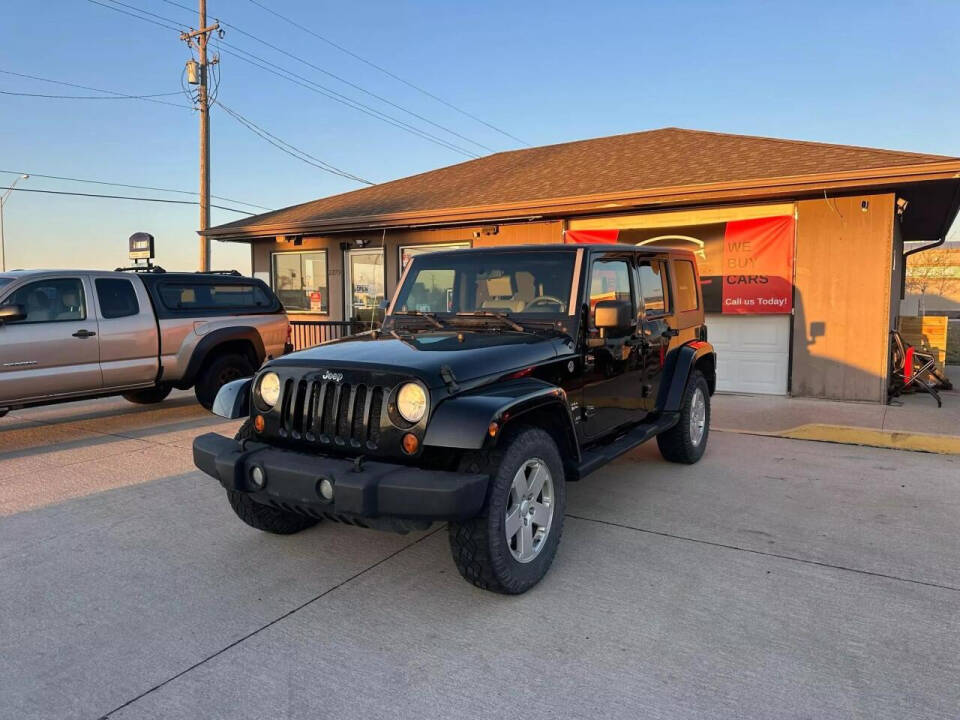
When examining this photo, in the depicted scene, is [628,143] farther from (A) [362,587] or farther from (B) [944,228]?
(A) [362,587]

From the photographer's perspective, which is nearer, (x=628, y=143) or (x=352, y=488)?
(x=352, y=488)

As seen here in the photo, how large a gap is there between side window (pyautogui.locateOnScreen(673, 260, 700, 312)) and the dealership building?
3341 mm

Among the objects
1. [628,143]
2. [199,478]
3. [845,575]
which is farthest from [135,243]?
[845,575]

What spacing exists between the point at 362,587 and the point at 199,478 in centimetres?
262

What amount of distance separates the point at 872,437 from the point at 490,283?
4.85m

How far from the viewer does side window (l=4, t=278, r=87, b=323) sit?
668 cm

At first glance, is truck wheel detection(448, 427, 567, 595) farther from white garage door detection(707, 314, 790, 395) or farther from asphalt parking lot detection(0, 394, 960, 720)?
white garage door detection(707, 314, 790, 395)

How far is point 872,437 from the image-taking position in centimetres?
692

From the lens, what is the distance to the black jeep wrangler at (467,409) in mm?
3035

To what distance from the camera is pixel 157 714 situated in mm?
2451

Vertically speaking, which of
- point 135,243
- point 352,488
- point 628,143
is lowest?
point 352,488

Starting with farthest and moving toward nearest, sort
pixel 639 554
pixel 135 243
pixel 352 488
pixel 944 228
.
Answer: pixel 944 228
pixel 135 243
pixel 639 554
pixel 352 488

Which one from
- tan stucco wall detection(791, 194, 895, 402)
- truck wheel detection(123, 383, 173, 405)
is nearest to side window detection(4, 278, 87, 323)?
truck wheel detection(123, 383, 173, 405)

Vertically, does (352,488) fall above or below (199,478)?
above
